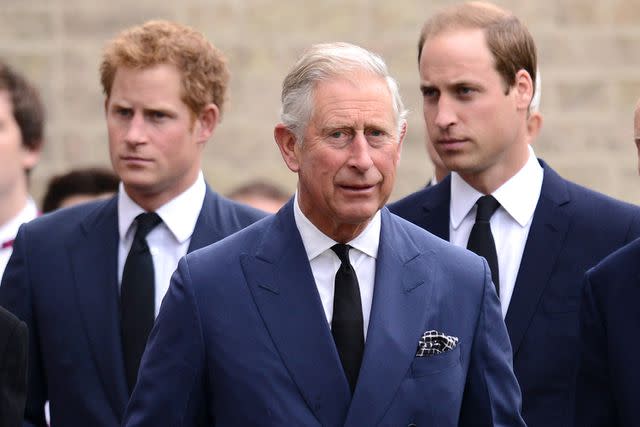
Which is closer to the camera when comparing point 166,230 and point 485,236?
point 485,236

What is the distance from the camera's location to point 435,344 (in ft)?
15.5

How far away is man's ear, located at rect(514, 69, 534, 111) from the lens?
235 inches

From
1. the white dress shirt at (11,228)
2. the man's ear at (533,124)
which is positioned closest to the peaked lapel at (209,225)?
the man's ear at (533,124)

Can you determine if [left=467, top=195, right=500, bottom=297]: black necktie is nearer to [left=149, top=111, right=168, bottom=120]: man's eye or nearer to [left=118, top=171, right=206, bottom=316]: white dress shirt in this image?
[left=118, top=171, right=206, bottom=316]: white dress shirt

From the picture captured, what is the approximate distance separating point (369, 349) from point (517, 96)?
157 cm

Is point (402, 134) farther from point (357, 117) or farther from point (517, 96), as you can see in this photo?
point (517, 96)

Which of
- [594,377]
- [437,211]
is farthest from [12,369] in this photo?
[437,211]

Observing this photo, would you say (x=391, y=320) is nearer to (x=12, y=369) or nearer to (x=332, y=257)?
(x=332, y=257)

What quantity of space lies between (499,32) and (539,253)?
781mm

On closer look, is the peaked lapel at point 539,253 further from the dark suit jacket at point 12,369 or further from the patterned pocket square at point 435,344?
the dark suit jacket at point 12,369

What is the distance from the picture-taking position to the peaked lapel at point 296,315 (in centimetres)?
466

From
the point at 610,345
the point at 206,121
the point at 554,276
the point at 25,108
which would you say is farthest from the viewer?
the point at 25,108

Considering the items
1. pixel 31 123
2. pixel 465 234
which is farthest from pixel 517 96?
pixel 31 123

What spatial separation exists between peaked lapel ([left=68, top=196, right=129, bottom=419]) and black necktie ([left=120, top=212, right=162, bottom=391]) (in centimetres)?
3
